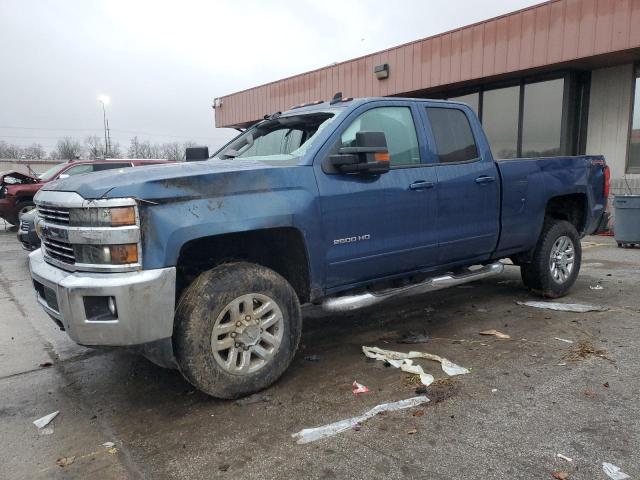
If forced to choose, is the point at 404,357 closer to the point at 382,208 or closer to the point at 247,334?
the point at 382,208

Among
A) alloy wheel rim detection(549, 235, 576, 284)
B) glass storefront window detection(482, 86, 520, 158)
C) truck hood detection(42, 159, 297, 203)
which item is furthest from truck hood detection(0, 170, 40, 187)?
alloy wheel rim detection(549, 235, 576, 284)

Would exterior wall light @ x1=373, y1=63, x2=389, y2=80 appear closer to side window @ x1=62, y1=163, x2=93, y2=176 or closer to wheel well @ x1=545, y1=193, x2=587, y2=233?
side window @ x1=62, y1=163, x2=93, y2=176

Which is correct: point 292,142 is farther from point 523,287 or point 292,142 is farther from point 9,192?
point 9,192

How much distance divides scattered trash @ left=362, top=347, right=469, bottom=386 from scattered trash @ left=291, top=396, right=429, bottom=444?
295mm

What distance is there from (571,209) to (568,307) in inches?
52.6

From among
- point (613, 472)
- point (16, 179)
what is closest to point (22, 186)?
point (16, 179)

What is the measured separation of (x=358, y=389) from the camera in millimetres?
3379

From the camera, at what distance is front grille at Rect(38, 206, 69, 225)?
120 inches

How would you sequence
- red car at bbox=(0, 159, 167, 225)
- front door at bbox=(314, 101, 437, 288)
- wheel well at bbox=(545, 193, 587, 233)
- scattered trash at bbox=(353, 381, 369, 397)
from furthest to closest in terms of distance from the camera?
red car at bbox=(0, 159, 167, 225)
wheel well at bbox=(545, 193, 587, 233)
front door at bbox=(314, 101, 437, 288)
scattered trash at bbox=(353, 381, 369, 397)

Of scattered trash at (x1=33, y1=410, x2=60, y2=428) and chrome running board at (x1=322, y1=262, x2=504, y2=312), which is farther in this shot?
chrome running board at (x1=322, y1=262, x2=504, y2=312)

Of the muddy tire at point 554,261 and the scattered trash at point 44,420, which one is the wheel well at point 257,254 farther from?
the muddy tire at point 554,261

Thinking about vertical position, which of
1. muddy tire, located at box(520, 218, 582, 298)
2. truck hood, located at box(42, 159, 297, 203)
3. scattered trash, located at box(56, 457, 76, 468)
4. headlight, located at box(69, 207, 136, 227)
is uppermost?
truck hood, located at box(42, 159, 297, 203)

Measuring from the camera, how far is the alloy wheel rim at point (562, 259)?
553cm

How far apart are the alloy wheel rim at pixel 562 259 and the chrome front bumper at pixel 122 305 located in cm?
429
